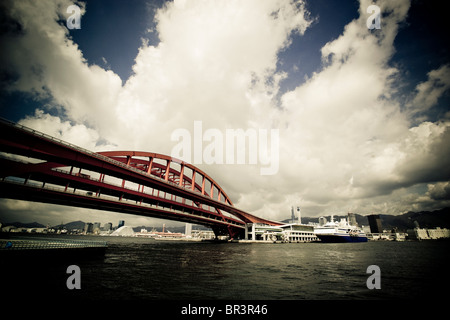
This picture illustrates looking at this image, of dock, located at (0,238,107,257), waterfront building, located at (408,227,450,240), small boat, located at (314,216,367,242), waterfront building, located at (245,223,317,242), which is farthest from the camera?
waterfront building, located at (408,227,450,240)

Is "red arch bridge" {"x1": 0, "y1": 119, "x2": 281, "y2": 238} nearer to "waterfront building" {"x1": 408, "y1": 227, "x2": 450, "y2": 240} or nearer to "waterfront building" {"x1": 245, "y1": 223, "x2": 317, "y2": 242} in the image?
"waterfront building" {"x1": 245, "y1": 223, "x2": 317, "y2": 242}

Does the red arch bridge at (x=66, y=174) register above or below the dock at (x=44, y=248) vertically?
above

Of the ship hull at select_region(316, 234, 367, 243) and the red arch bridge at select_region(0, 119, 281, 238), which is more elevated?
the red arch bridge at select_region(0, 119, 281, 238)

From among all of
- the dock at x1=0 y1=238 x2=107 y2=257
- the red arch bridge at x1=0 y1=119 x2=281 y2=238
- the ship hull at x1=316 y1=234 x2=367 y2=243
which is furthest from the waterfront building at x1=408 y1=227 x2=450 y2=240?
the dock at x1=0 y1=238 x2=107 y2=257

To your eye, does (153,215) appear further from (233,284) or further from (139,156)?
(233,284)

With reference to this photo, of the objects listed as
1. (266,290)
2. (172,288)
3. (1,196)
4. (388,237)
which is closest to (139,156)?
(1,196)

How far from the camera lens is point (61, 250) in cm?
1953

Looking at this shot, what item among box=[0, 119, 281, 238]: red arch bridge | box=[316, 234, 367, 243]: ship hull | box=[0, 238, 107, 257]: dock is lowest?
box=[316, 234, 367, 243]: ship hull

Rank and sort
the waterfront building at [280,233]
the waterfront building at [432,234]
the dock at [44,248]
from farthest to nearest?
the waterfront building at [432,234] → the waterfront building at [280,233] → the dock at [44,248]

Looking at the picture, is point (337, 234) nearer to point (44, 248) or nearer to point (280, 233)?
point (280, 233)

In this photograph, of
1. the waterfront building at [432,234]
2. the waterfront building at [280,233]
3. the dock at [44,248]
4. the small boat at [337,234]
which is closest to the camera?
the dock at [44,248]

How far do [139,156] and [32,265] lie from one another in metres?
30.0

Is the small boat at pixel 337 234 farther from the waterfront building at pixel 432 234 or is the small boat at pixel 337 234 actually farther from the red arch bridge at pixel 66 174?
the waterfront building at pixel 432 234

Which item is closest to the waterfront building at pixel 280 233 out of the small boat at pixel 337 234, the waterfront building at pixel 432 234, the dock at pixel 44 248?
the small boat at pixel 337 234
